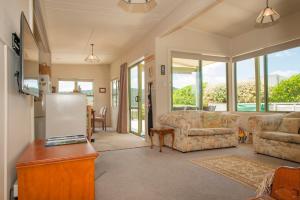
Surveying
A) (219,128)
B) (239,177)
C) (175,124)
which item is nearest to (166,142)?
(175,124)

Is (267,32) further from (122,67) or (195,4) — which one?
(122,67)

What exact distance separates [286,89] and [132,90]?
171 inches

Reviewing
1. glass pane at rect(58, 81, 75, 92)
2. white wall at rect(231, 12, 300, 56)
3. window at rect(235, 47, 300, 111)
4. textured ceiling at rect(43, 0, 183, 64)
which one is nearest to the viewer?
textured ceiling at rect(43, 0, 183, 64)

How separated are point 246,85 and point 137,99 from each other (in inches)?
123

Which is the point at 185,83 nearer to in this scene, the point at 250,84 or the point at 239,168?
the point at 250,84

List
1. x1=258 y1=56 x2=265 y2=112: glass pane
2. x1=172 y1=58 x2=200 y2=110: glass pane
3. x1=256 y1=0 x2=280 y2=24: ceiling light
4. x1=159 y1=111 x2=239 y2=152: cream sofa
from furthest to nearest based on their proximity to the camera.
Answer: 1. x1=172 y1=58 x2=200 y2=110: glass pane
2. x1=258 y1=56 x2=265 y2=112: glass pane
3. x1=159 y1=111 x2=239 y2=152: cream sofa
4. x1=256 y1=0 x2=280 y2=24: ceiling light

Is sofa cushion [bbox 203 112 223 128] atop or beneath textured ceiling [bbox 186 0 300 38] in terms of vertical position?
beneath

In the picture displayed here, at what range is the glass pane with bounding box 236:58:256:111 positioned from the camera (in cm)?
535

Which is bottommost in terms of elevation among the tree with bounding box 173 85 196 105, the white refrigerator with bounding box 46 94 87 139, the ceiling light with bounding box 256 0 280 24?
the white refrigerator with bounding box 46 94 87 139

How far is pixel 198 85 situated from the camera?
564cm

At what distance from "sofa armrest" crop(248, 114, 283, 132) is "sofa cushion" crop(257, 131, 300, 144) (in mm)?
135

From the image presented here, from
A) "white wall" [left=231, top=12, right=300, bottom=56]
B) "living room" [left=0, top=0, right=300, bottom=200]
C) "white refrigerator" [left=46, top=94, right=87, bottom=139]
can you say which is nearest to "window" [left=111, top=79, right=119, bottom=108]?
"living room" [left=0, top=0, right=300, bottom=200]

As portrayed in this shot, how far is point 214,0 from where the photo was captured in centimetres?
297

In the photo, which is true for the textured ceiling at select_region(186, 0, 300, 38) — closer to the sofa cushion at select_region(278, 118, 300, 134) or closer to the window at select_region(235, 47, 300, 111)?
the window at select_region(235, 47, 300, 111)
